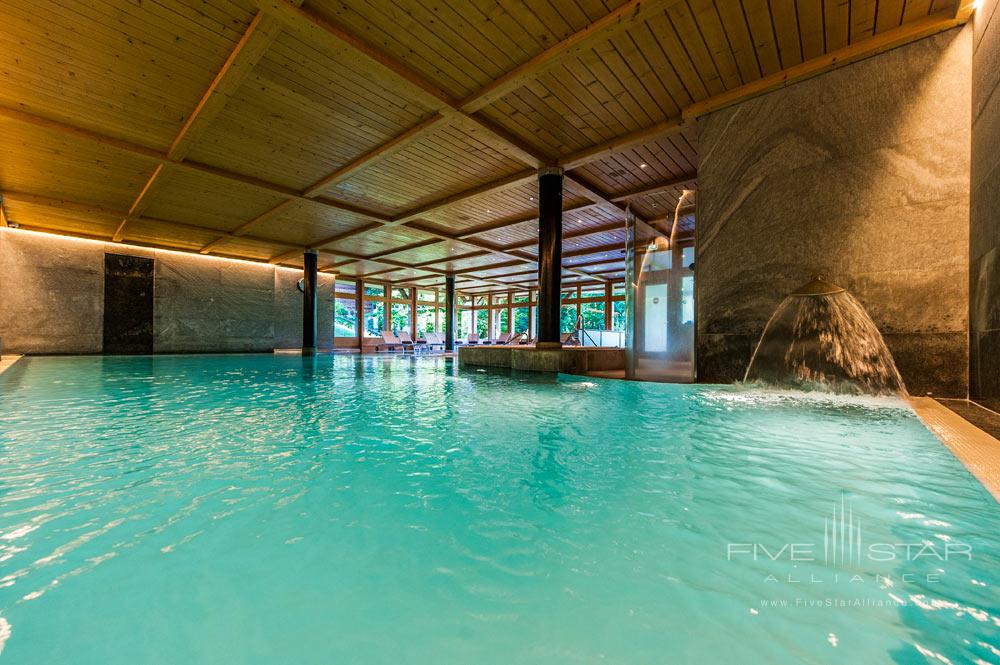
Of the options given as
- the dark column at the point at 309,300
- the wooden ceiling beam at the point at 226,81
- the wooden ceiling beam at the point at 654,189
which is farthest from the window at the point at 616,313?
the wooden ceiling beam at the point at 226,81

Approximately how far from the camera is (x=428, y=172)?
24.1 ft

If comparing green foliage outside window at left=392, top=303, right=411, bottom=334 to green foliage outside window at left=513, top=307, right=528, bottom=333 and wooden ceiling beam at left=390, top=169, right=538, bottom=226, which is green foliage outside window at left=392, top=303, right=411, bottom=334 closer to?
green foliage outside window at left=513, top=307, right=528, bottom=333

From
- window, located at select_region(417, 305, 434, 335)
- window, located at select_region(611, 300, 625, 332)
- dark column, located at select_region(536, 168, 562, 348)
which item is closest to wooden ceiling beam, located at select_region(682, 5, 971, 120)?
dark column, located at select_region(536, 168, 562, 348)

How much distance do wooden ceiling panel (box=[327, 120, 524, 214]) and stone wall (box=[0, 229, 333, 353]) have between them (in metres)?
8.36

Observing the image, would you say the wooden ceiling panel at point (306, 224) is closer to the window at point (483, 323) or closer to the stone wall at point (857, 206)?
the stone wall at point (857, 206)

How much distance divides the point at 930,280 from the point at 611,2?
13.1ft

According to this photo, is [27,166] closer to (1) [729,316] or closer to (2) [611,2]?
(2) [611,2]

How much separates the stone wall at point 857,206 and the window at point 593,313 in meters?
15.1

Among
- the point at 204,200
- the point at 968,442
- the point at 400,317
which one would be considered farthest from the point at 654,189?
the point at 400,317

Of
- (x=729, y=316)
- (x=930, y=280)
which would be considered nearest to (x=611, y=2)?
(x=729, y=316)

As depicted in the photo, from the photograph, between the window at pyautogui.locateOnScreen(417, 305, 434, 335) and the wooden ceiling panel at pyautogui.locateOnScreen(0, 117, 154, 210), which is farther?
the window at pyautogui.locateOnScreen(417, 305, 434, 335)

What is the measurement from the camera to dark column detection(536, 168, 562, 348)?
666cm

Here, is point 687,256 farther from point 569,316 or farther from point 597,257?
point 569,316

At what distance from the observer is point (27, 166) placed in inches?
280
